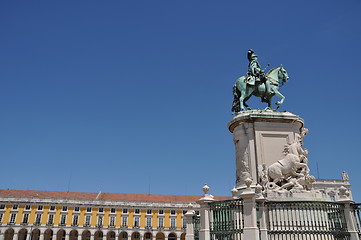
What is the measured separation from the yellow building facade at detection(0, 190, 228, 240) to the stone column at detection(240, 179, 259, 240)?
2021 inches

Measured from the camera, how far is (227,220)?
9.59 m

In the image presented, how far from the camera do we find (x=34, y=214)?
58875 mm

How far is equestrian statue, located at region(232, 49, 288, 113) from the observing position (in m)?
13.7

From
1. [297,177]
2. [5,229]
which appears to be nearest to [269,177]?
[297,177]

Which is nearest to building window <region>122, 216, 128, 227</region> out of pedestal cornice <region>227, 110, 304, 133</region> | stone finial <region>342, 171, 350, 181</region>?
stone finial <region>342, 171, 350, 181</region>

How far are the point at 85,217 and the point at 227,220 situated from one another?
5637cm

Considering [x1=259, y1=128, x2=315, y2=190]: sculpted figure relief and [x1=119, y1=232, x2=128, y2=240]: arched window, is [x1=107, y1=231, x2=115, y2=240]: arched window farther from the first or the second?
[x1=259, y1=128, x2=315, y2=190]: sculpted figure relief

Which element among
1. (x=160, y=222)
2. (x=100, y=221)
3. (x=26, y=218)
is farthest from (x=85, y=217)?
(x=160, y=222)

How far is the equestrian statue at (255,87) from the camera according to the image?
45.1ft

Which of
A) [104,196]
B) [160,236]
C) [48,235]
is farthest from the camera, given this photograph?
[104,196]

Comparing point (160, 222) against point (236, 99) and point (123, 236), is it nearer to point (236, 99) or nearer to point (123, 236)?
point (123, 236)

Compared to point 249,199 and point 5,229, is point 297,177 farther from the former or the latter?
point 5,229

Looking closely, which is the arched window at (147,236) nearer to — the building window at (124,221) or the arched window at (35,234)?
the building window at (124,221)

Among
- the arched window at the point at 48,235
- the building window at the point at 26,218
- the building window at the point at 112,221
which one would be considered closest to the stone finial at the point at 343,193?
the building window at the point at 112,221
